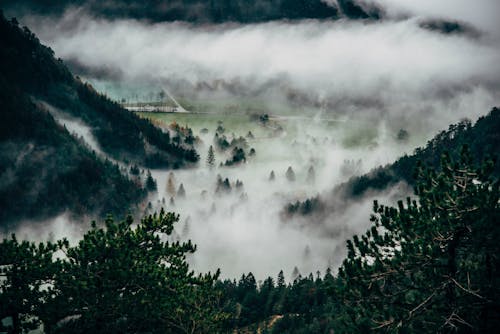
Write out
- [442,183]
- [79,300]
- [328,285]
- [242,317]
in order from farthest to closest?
[242,317], [79,300], [328,285], [442,183]

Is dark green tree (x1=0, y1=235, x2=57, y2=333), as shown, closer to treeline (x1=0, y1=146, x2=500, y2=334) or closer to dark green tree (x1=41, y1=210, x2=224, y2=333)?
treeline (x1=0, y1=146, x2=500, y2=334)

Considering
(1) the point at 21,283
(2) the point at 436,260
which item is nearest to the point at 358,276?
(2) the point at 436,260

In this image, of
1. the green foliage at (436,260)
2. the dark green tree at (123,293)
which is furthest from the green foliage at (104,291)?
the green foliage at (436,260)

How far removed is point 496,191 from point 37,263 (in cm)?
2931

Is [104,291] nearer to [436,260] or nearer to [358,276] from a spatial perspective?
[358,276]

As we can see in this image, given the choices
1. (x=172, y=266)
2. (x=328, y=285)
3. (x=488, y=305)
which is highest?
(x=172, y=266)

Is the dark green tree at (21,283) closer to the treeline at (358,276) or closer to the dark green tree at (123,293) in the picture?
the treeline at (358,276)

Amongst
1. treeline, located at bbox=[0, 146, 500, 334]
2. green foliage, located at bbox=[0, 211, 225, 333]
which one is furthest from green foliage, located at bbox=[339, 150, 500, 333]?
Result: green foliage, located at bbox=[0, 211, 225, 333]

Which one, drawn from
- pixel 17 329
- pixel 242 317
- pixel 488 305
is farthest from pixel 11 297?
pixel 242 317

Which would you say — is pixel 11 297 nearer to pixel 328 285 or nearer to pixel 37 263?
pixel 37 263

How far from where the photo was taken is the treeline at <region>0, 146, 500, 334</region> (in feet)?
99.8

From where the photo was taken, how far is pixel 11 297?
119ft

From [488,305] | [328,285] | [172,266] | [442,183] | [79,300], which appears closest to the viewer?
[488,305]

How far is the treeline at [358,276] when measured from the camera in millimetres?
30422
